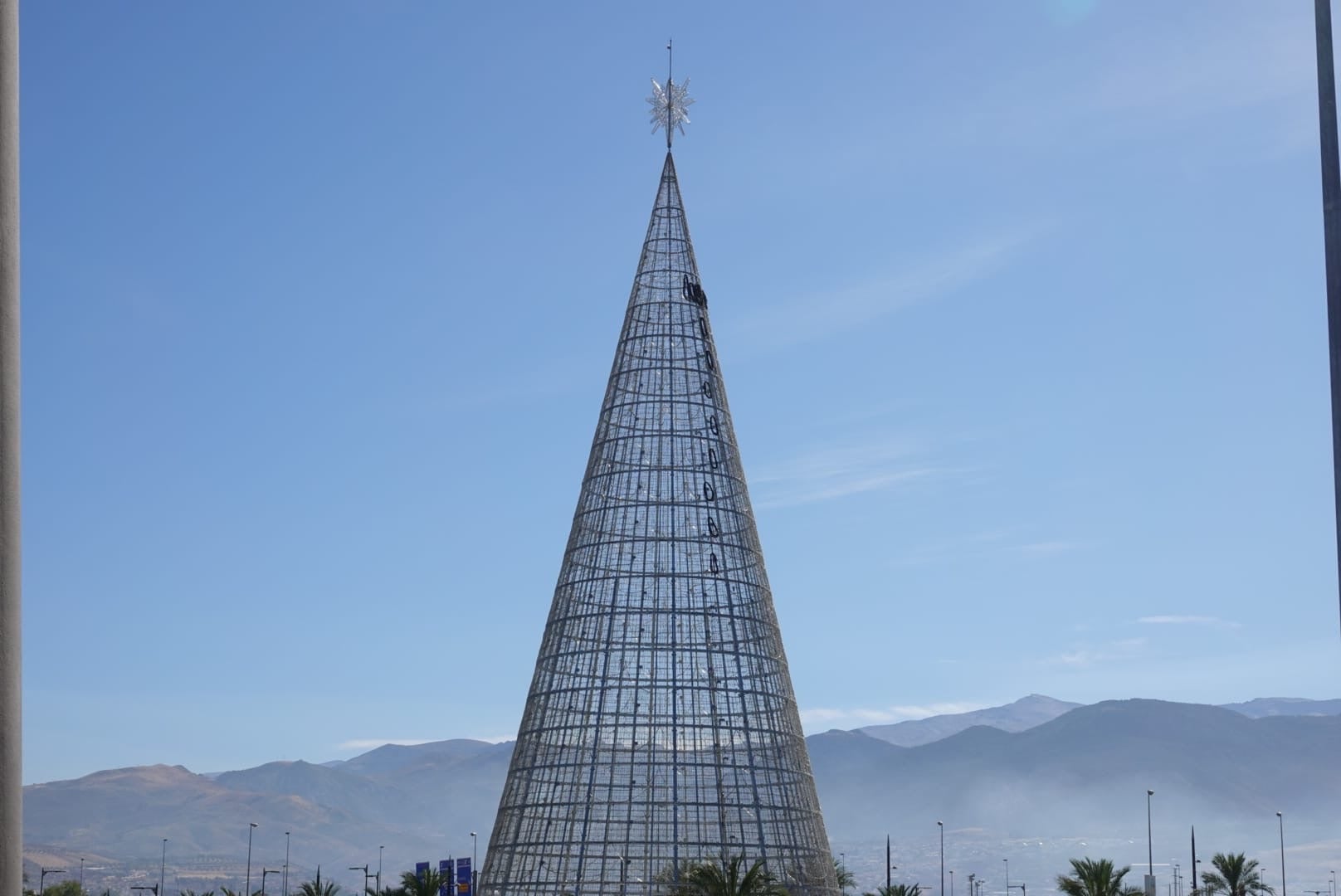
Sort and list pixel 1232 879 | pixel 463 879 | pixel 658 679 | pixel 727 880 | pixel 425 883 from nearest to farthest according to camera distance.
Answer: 1. pixel 727 880
2. pixel 658 679
3. pixel 463 879
4. pixel 425 883
5. pixel 1232 879

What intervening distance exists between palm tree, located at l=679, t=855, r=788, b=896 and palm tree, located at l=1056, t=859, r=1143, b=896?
54.8 feet

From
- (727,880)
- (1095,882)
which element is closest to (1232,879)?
(1095,882)

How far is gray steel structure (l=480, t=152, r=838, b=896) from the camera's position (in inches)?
1551

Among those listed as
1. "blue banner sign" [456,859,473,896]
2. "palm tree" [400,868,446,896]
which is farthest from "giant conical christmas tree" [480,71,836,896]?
"palm tree" [400,868,446,896]

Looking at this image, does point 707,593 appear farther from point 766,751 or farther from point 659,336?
point 659,336

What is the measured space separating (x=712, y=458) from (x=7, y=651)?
1430 inches

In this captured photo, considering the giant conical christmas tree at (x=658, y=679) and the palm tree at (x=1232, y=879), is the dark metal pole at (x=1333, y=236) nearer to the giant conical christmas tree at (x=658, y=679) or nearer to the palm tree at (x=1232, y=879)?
the giant conical christmas tree at (x=658, y=679)

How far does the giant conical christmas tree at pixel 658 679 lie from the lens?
39.4 meters

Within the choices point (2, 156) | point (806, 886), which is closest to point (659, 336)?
point (806, 886)

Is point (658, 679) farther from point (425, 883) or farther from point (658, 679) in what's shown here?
point (425, 883)

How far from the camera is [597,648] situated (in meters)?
40.7

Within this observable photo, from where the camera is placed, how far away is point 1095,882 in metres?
51.6

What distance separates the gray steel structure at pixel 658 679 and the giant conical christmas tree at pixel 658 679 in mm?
43

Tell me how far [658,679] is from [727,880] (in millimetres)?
5924
